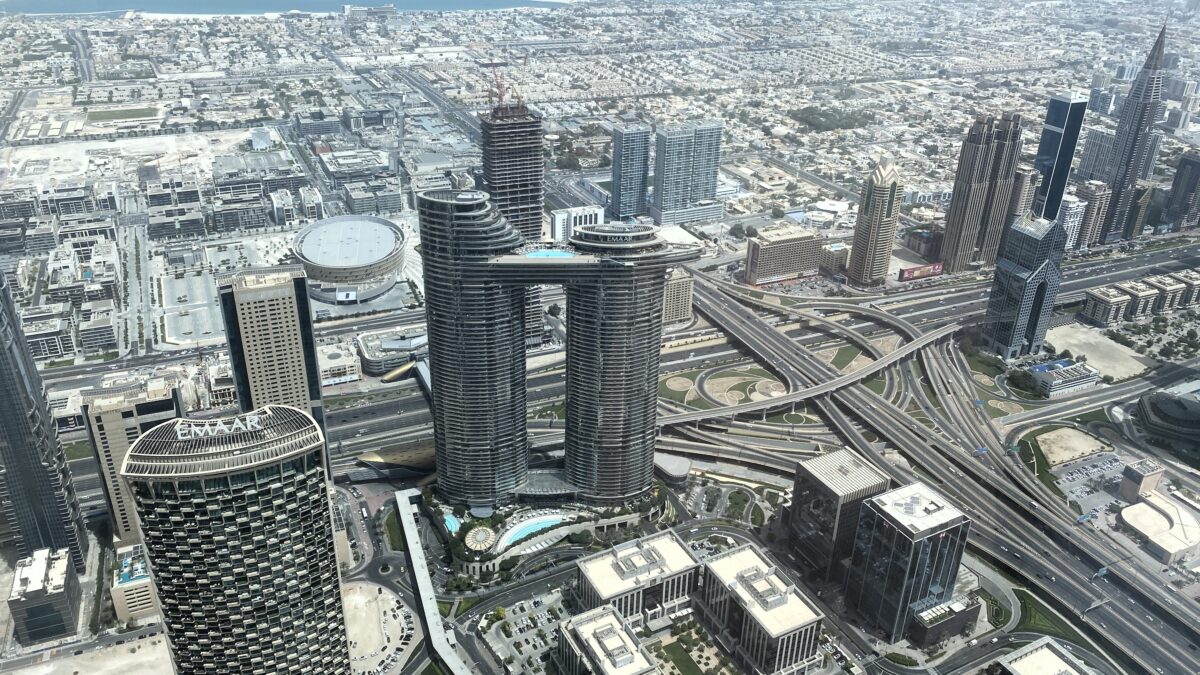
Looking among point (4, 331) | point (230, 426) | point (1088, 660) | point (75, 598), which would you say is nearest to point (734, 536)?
point (1088, 660)

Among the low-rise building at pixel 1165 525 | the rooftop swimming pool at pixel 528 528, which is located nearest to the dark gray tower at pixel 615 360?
the rooftop swimming pool at pixel 528 528

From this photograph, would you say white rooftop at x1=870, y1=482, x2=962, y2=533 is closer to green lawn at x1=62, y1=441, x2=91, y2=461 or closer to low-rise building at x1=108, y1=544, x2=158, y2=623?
low-rise building at x1=108, y1=544, x2=158, y2=623

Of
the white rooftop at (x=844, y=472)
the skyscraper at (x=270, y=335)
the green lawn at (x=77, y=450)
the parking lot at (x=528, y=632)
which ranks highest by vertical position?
the skyscraper at (x=270, y=335)

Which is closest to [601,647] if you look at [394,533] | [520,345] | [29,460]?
[394,533]

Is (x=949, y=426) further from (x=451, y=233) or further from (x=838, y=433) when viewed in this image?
(x=451, y=233)

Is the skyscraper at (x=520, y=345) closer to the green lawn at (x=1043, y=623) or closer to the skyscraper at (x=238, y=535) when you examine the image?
the skyscraper at (x=238, y=535)

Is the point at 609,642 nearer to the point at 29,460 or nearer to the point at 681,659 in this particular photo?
the point at 681,659
